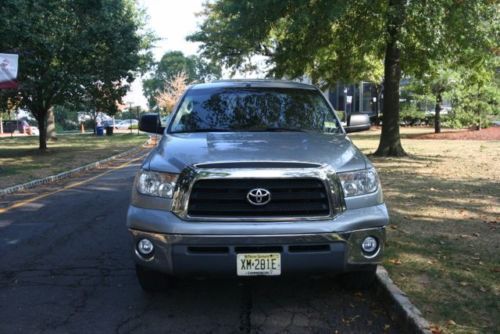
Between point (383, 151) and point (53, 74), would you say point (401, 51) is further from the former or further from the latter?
point (53, 74)

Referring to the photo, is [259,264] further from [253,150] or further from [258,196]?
[253,150]

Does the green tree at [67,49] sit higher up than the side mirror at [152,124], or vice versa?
the green tree at [67,49]

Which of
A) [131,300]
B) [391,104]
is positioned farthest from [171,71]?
[131,300]

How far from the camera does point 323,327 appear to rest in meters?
4.12

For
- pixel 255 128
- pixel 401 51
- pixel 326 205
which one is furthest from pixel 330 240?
pixel 401 51

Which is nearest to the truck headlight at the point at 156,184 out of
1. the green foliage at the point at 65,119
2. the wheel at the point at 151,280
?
the wheel at the point at 151,280

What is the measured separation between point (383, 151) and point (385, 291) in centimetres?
1263

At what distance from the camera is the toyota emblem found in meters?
3.96

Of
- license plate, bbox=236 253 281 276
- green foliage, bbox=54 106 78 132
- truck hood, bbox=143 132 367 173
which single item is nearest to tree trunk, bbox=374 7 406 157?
truck hood, bbox=143 132 367 173

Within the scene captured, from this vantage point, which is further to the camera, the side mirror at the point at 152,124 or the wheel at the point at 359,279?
the side mirror at the point at 152,124

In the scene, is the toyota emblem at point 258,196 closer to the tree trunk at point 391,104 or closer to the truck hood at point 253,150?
the truck hood at point 253,150

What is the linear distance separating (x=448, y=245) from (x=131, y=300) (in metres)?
3.46

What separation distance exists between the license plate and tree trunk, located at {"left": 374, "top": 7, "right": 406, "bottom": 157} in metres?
13.3

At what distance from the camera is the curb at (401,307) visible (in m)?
3.81
